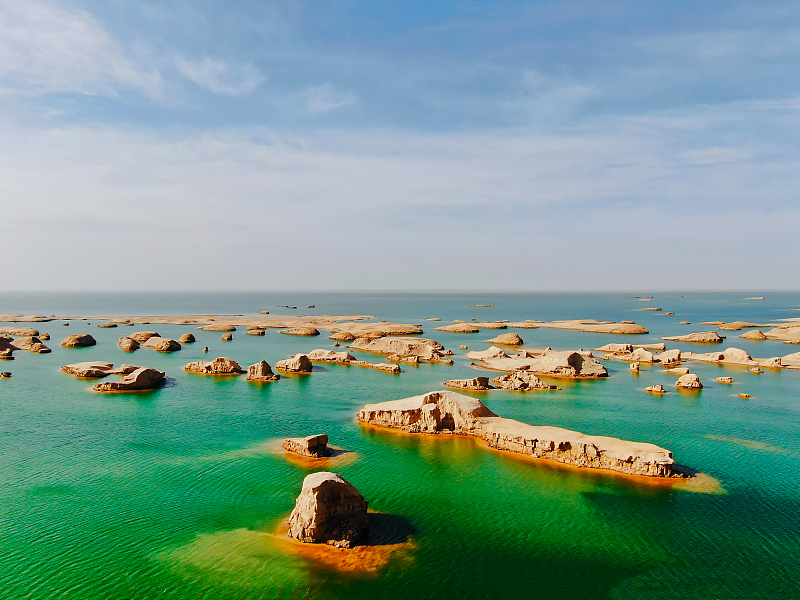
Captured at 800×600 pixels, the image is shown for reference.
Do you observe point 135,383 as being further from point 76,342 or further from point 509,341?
point 509,341

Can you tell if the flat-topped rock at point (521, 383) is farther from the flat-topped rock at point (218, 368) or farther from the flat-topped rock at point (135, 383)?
the flat-topped rock at point (135, 383)

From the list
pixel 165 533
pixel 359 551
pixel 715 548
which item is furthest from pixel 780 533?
pixel 165 533

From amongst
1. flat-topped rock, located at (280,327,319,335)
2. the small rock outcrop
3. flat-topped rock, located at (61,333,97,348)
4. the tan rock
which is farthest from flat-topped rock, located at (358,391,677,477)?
the tan rock

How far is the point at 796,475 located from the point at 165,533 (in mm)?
45683

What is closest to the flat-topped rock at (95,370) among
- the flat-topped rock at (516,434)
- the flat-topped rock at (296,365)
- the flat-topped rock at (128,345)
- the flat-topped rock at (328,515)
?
the flat-topped rock at (296,365)

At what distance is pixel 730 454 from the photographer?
42.6 m

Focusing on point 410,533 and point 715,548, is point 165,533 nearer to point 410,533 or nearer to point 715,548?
point 410,533

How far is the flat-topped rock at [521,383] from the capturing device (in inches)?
2712

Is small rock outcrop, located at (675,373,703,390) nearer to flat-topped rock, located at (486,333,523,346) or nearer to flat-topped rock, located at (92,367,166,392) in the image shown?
flat-topped rock, located at (486,333,523,346)

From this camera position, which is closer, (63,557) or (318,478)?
(63,557)

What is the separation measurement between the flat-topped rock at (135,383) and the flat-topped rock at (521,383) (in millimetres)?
49594

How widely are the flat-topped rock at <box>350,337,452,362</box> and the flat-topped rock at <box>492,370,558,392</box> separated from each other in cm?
2484

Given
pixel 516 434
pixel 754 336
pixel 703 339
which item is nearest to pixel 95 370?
pixel 516 434

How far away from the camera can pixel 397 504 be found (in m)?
32.2
